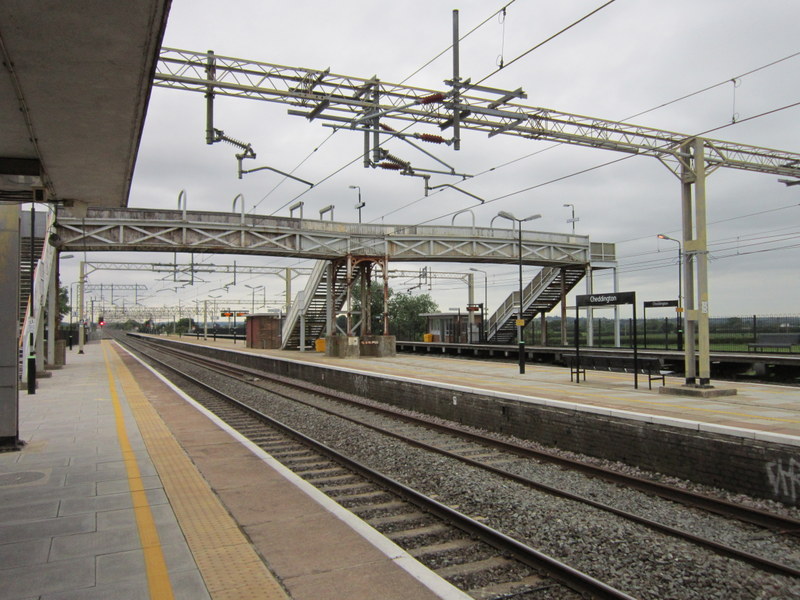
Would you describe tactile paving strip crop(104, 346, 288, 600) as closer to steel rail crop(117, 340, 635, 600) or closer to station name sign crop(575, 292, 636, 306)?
steel rail crop(117, 340, 635, 600)

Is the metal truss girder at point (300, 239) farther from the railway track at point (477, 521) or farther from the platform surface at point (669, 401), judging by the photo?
the railway track at point (477, 521)

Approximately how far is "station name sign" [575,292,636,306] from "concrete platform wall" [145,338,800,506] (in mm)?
5287

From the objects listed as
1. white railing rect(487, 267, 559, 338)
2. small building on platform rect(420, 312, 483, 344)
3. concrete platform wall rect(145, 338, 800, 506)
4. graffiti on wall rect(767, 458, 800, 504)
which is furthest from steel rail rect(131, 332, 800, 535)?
small building on platform rect(420, 312, 483, 344)

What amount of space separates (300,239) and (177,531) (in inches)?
963

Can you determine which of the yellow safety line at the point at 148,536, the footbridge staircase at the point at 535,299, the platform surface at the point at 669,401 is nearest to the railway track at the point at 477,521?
the platform surface at the point at 669,401

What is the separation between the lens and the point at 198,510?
236 inches

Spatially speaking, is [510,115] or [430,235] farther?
[430,235]

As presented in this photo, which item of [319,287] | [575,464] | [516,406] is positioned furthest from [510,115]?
[319,287]

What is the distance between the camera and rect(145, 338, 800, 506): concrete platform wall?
7184mm

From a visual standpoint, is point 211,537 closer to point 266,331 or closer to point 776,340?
point 776,340

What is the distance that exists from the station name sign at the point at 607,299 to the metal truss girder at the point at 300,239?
14.8 metres

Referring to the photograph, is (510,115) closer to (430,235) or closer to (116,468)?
(116,468)

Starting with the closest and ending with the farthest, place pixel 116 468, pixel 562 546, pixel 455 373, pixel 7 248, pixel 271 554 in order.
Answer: pixel 271 554
pixel 562 546
pixel 116 468
pixel 7 248
pixel 455 373

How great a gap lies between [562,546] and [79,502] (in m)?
4.94
